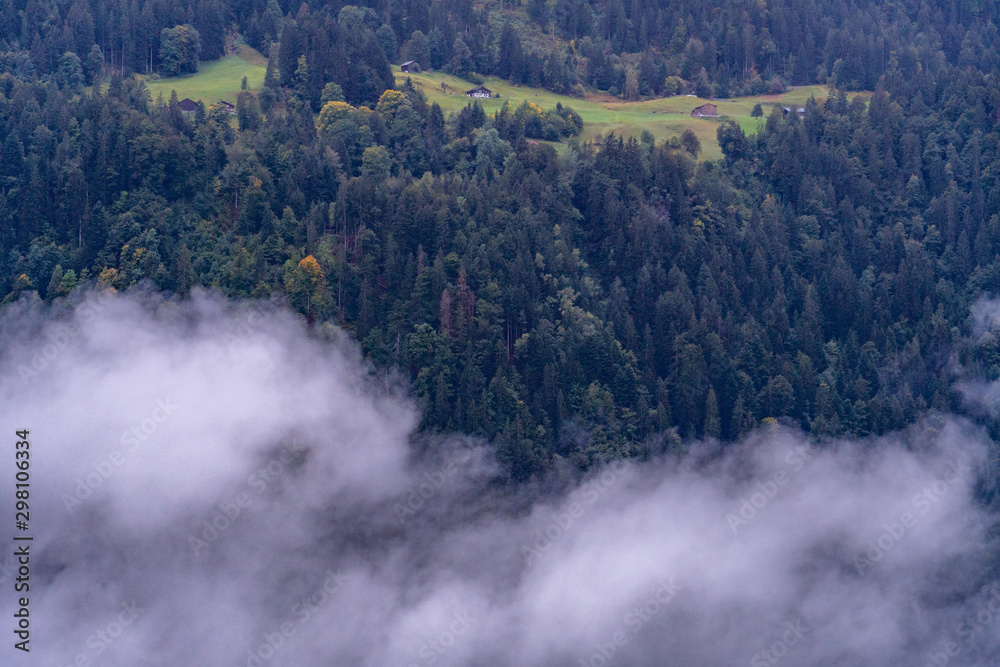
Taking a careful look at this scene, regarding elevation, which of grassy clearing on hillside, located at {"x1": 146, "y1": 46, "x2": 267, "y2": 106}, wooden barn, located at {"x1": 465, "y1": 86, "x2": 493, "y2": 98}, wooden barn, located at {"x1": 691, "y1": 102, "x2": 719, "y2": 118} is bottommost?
wooden barn, located at {"x1": 691, "y1": 102, "x2": 719, "y2": 118}

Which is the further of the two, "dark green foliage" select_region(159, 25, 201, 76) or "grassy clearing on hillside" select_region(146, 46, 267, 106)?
"dark green foliage" select_region(159, 25, 201, 76)

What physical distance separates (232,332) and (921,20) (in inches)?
5238

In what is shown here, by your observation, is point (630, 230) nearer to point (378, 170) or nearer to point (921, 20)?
Result: point (378, 170)

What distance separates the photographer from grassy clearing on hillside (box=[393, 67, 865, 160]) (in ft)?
451

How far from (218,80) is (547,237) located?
1980 inches

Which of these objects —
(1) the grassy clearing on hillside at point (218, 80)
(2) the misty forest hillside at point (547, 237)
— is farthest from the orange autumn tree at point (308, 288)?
(1) the grassy clearing on hillside at point (218, 80)

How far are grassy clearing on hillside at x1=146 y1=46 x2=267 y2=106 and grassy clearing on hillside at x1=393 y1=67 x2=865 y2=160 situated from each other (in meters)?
16.5

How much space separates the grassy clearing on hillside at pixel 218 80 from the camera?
449 feet

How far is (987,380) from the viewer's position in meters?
116

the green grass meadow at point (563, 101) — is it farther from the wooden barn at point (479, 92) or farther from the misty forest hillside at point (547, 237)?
the misty forest hillside at point (547, 237)

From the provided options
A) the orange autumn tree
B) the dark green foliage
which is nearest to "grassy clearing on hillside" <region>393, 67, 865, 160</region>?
the dark green foliage

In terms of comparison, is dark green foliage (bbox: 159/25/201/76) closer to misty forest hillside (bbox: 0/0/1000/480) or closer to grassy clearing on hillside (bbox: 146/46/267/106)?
grassy clearing on hillside (bbox: 146/46/267/106)

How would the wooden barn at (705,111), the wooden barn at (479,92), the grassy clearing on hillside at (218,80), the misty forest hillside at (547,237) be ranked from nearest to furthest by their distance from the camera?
1. the misty forest hillside at (547,237)
2. the grassy clearing on hillside at (218,80)
3. the wooden barn at (705,111)
4. the wooden barn at (479,92)

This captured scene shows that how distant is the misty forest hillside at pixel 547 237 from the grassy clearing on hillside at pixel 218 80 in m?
2.46
